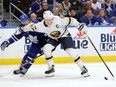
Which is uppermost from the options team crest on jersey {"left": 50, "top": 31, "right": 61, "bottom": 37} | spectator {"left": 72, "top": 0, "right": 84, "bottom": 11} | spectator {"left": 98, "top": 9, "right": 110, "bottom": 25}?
team crest on jersey {"left": 50, "top": 31, "right": 61, "bottom": 37}

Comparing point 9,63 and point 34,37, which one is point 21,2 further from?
point 34,37

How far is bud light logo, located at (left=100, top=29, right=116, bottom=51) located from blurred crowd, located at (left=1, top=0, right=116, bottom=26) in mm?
579

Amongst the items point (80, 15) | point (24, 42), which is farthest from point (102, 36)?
point (24, 42)

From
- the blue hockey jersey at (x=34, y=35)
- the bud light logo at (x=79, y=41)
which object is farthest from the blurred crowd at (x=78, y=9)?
the blue hockey jersey at (x=34, y=35)

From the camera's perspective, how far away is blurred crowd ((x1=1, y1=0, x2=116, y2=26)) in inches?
428

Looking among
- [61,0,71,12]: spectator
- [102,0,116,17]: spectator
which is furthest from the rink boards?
[102,0,116,17]: spectator

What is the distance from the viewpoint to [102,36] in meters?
10.4

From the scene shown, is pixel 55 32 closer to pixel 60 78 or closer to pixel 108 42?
pixel 60 78

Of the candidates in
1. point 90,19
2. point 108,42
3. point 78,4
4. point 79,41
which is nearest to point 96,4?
point 78,4

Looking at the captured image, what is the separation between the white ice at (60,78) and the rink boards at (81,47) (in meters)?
0.41

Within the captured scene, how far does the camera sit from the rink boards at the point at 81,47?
9.82 metres

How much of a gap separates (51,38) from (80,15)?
3501mm

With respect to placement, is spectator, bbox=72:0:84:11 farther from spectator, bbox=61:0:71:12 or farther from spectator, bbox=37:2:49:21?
spectator, bbox=37:2:49:21

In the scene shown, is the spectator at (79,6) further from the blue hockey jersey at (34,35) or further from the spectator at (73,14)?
the blue hockey jersey at (34,35)
